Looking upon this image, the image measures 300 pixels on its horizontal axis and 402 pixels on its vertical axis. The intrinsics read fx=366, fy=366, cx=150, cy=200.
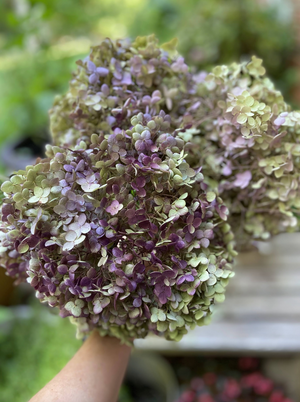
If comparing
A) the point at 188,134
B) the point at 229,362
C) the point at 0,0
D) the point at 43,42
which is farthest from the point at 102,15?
the point at 188,134

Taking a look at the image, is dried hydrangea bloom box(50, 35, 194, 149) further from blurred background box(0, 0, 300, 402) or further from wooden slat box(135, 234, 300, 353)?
wooden slat box(135, 234, 300, 353)

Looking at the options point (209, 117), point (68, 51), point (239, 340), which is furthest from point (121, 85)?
point (68, 51)

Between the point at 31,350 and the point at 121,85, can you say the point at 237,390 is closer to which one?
the point at 31,350

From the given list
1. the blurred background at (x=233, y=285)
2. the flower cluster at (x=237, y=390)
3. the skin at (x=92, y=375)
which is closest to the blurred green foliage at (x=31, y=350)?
the blurred background at (x=233, y=285)

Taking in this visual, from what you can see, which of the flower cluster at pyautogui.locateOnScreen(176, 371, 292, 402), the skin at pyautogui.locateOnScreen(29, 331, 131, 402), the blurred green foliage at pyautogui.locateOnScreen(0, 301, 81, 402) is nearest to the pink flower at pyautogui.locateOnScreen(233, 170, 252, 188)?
the skin at pyautogui.locateOnScreen(29, 331, 131, 402)

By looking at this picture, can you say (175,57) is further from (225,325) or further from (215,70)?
(225,325)

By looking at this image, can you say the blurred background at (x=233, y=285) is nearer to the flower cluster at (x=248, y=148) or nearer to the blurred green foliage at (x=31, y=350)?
the blurred green foliage at (x=31, y=350)

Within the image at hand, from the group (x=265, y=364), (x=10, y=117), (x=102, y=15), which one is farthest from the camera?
(x=102, y=15)
